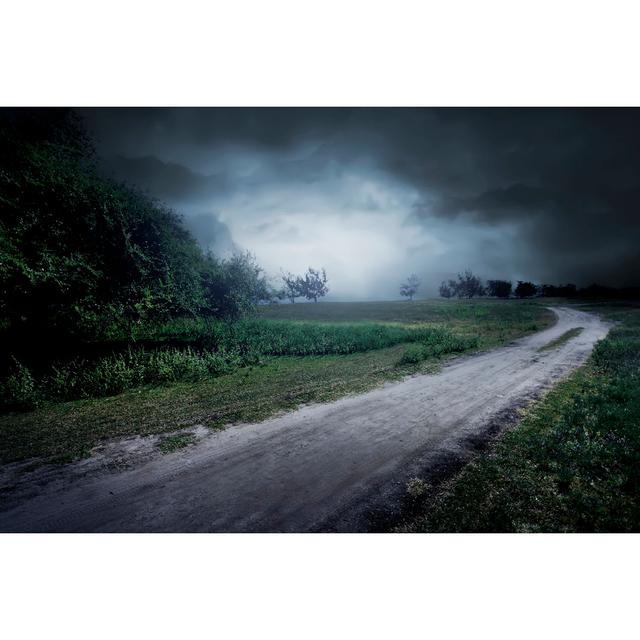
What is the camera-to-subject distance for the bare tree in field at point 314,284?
1289cm

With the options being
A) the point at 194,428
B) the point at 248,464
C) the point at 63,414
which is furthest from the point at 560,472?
the point at 63,414

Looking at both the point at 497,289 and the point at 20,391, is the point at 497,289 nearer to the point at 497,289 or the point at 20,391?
the point at 497,289

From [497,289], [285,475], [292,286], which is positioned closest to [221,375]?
[292,286]

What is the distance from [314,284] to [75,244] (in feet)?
28.9

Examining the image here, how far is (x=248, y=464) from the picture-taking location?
212 inches

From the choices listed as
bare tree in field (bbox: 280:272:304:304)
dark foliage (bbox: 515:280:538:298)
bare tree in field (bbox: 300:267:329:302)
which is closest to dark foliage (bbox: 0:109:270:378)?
bare tree in field (bbox: 280:272:304:304)

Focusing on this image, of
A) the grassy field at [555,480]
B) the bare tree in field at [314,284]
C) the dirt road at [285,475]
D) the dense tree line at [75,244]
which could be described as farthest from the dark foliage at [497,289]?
the dense tree line at [75,244]

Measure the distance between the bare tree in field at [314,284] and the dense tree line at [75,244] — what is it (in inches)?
180

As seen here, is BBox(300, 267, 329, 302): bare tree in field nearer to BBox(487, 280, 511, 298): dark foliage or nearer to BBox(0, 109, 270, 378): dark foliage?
BBox(0, 109, 270, 378): dark foliage

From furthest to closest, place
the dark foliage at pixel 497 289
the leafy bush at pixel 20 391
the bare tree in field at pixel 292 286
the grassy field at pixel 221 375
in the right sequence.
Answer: the dark foliage at pixel 497 289 → the bare tree in field at pixel 292 286 → the leafy bush at pixel 20 391 → the grassy field at pixel 221 375

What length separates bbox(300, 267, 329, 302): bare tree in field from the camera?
12.9 m

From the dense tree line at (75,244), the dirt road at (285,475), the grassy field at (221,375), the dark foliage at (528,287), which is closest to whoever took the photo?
the dirt road at (285,475)

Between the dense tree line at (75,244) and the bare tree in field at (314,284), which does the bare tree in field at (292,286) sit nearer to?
the bare tree in field at (314,284)

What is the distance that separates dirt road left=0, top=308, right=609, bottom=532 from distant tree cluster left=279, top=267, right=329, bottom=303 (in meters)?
6.09
